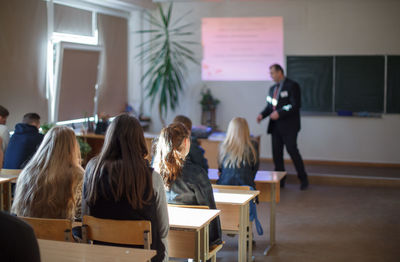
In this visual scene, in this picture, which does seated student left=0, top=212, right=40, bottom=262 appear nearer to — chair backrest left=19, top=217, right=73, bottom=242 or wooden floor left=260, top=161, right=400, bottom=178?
chair backrest left=19, top=217, right=73, bottom=242

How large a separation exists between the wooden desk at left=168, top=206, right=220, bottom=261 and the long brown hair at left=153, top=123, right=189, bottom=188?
229mm

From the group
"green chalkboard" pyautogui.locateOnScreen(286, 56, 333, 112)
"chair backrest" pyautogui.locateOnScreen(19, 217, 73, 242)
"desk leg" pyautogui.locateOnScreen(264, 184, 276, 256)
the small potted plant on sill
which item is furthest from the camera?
the small potted plant on sill

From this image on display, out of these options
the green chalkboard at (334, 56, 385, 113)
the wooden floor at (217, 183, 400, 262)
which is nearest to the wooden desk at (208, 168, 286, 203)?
the wooden floor at (217, 183, 400, 262)

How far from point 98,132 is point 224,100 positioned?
273cm

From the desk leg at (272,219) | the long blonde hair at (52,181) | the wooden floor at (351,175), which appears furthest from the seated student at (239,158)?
Answer: the wooden floor at (351,175)

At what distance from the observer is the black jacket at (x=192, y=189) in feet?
10.5

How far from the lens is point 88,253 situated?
2.22 metres

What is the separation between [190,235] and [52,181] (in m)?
0.86

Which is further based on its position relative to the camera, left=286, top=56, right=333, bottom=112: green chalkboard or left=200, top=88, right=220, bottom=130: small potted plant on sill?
left=200, top=88, right=220, bottom=130: small potted plant on sill

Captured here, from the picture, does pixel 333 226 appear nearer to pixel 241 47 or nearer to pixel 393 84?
pixel 393 84

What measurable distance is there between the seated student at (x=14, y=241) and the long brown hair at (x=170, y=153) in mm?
2079

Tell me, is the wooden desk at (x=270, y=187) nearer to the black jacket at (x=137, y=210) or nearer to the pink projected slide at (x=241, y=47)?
the black jacket at (x=137, y=210)

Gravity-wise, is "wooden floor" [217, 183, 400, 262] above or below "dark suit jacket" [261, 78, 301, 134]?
below

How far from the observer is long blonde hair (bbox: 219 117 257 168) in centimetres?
446
